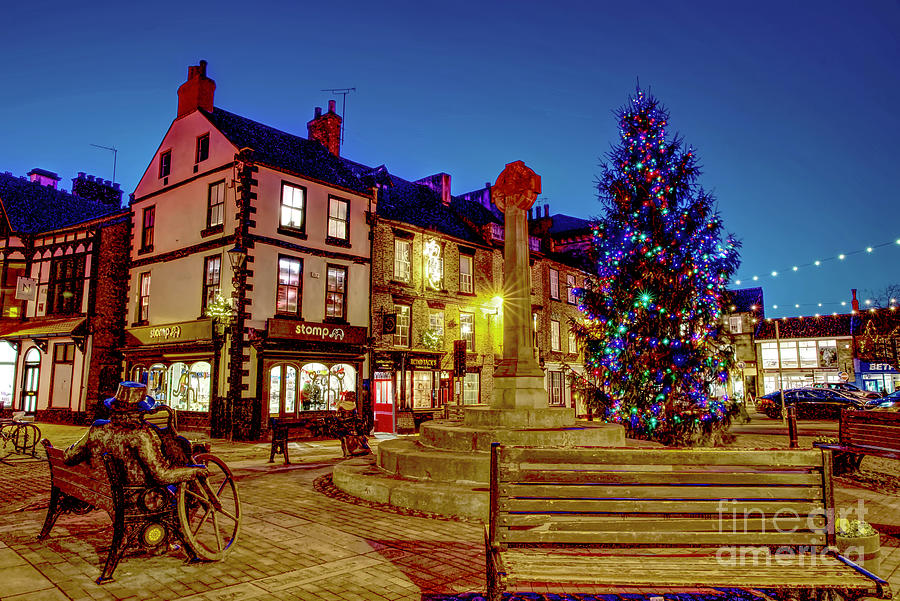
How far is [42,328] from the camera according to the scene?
2459cm

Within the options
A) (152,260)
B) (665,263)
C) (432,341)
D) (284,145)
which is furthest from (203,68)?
(665,263)

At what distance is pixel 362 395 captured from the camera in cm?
2230

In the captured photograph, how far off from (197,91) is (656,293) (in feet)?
63.6

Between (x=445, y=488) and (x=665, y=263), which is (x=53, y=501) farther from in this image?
(x=665, y=263)

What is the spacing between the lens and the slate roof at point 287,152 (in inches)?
838

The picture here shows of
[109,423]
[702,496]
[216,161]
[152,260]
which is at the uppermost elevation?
[216,161]

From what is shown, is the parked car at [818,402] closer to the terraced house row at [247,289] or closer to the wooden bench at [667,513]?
the terraced house row at [247,289]

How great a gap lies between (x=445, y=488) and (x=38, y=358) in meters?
25.9

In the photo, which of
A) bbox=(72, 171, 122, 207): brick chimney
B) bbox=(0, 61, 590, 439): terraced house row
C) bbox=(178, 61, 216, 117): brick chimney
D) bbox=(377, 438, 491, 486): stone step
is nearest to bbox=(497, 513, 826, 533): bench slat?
bbox=(377, 438, 491, 486): stone step

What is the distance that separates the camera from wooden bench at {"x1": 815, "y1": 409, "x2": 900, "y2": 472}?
28.9 feet

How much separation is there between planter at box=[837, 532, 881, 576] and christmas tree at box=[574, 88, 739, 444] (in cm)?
1000

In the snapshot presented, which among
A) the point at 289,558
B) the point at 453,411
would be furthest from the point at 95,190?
the point at 289,558

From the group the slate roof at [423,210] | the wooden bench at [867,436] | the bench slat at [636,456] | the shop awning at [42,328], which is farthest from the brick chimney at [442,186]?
the bench slat at [636,456]

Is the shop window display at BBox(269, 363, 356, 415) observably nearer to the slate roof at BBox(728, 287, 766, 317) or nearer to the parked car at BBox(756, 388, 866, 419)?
the parked car at BBox(756, 388, 866, 419)
